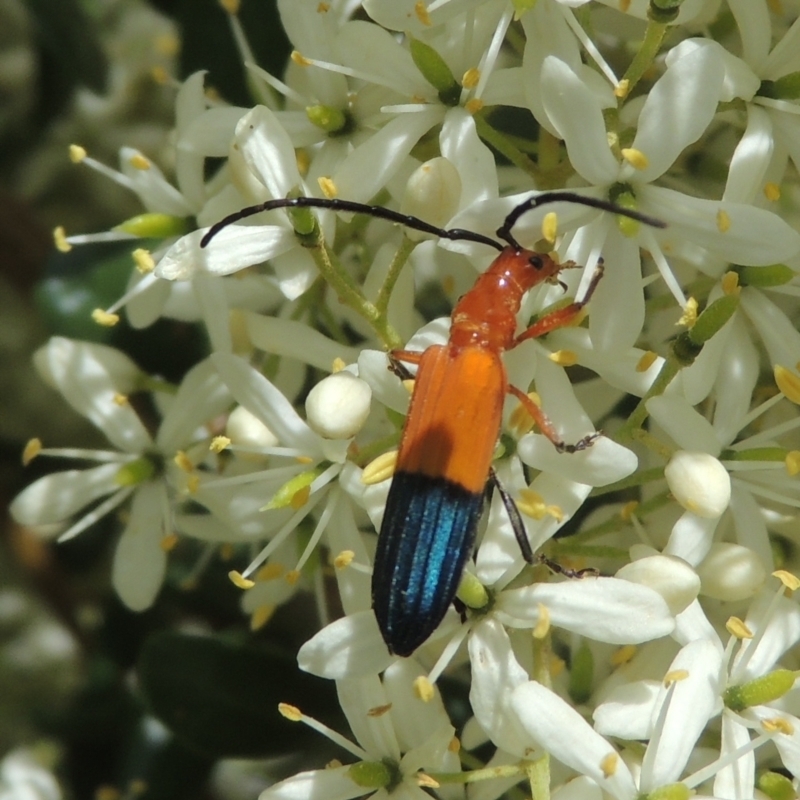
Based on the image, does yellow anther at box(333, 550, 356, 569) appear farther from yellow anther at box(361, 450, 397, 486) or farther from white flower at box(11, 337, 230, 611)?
white flower at box(11, 337, 230, 611)

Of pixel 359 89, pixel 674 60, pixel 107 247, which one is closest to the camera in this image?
pixel 674 60

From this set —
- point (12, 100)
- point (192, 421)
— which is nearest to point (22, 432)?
point (12, 100)

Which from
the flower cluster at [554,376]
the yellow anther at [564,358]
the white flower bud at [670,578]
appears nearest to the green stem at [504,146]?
the flower cluster at [554,376]

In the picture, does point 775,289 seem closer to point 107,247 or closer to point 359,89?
point 359,89

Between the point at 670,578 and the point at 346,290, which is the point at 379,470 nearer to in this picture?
the point at 346,290

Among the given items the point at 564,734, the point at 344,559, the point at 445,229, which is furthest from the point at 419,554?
the point at 445,229

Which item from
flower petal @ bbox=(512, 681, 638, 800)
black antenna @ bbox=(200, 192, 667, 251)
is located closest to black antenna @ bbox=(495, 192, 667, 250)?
black antenna @ bbox=(200, 192, 667, 251)
